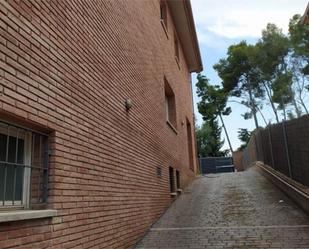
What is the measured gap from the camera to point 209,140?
4294 centimetres

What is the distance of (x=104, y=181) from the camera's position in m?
6.00

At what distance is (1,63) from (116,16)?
178 inches

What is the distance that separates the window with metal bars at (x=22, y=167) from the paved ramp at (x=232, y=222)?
3748 millimetres

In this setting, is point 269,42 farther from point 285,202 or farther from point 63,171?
point 63,171

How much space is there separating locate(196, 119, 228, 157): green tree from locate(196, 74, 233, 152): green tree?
4.40 feet

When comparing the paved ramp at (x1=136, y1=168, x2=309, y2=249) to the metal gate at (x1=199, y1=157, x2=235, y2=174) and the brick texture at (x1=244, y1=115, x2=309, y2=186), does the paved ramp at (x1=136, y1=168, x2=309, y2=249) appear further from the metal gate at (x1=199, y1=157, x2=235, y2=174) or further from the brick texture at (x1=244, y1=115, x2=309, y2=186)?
the metal gate at (x1=199, y1=157, x2=235, y2=174)

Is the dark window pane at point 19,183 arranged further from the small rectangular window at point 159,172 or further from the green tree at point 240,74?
the green tree at point 240,74

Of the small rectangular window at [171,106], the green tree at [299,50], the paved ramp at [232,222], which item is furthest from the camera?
the green tree at [299,50]

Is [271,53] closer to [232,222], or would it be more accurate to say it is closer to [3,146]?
[232,222]

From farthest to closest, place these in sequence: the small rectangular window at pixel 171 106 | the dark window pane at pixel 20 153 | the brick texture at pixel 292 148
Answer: the small rectangular window at pixel 171 106, the brick texture at pixel 292 148, the dark window pane at pixel 20 153

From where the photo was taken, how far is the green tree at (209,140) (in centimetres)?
4275

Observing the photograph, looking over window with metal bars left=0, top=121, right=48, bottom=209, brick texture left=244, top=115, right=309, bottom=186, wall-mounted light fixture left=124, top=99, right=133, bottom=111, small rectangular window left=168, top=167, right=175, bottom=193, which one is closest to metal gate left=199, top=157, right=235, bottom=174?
brick texture left=244, top=115, right=309, bottom=186

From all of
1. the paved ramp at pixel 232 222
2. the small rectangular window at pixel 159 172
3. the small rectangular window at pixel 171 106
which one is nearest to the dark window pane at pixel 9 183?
the paved ramp at pixel 232 222

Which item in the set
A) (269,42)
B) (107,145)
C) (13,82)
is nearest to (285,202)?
(107,145)
